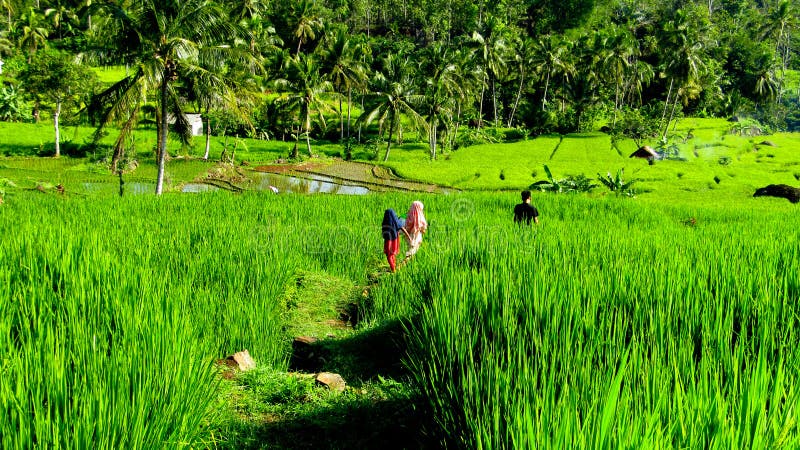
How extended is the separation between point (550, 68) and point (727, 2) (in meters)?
49.1

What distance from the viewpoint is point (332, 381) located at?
4.04 meters

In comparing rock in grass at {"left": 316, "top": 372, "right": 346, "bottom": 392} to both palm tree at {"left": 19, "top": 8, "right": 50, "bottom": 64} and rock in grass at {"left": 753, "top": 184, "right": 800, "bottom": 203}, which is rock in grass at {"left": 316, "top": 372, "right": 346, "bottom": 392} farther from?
palm tree at {"left": 19, "top": 8, "right": 50, "bottom": 64}

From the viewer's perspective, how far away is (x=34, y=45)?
40406mm

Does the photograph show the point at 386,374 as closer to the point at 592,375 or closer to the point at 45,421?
the point at 592,375

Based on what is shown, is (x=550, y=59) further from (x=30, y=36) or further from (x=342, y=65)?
(x=30, y=36)

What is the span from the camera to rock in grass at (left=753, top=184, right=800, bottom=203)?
16750mm

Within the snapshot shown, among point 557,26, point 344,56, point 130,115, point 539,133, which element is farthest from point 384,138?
point 557,26

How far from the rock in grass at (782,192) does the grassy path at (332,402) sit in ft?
56.3

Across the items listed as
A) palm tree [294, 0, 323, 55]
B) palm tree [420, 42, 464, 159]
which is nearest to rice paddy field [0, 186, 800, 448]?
palm tree [420, 42, 464, 159]

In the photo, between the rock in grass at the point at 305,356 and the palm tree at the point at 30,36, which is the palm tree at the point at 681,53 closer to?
the rock in grass at the point at 305,356

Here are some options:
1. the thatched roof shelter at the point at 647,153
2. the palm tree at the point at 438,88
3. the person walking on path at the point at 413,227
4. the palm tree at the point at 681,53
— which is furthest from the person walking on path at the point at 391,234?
the palm tree at the point at 681,53

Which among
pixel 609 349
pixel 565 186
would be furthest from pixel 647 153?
pixel 609 349

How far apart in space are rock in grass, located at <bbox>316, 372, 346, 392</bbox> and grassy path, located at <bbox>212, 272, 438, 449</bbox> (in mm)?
43

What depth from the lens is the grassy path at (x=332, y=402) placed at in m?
3.29
